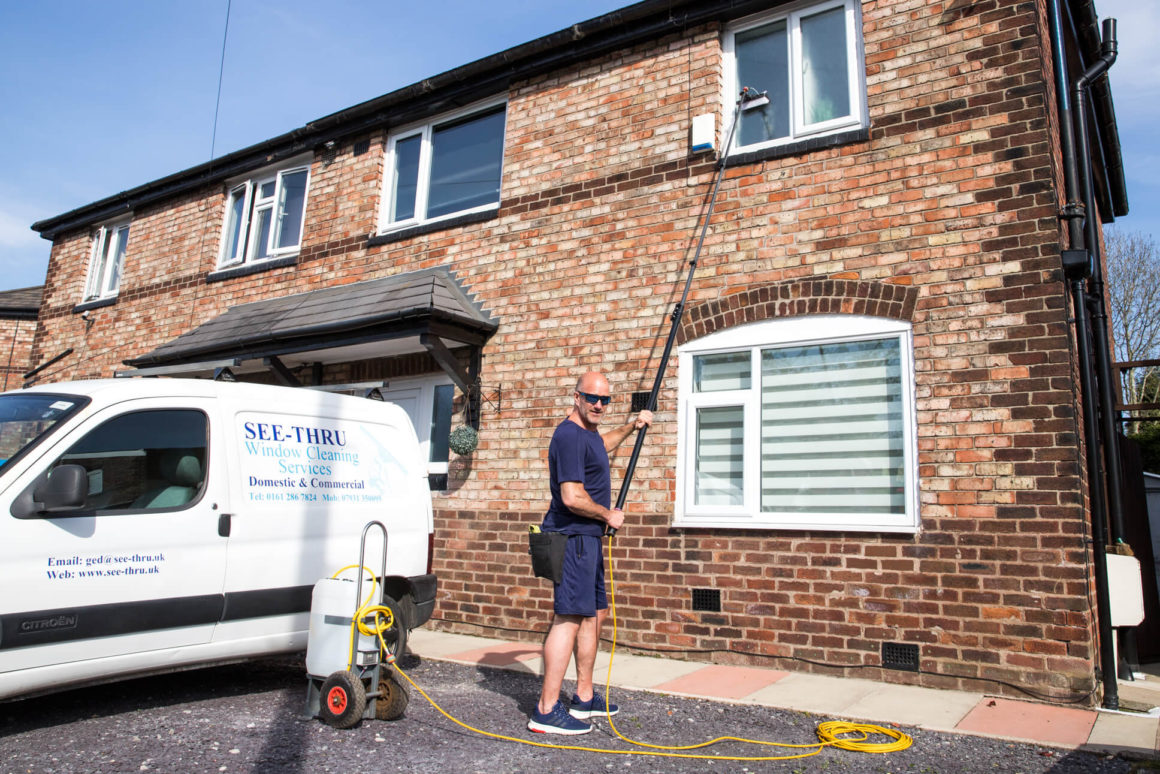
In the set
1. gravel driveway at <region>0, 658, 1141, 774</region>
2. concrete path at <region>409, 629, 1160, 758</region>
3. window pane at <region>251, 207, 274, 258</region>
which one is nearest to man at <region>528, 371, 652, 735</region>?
gravel driveway at <region>0, 658, 1141, 774</region>

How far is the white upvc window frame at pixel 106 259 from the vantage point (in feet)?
43.1

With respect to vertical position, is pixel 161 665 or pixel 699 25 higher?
pixel 699 25

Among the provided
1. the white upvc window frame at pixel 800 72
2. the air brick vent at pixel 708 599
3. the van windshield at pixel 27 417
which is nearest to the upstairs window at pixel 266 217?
the white upvc window frame at pixel 800 72

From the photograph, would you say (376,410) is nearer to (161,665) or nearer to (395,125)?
(161,665)

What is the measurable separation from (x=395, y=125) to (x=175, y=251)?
439cm

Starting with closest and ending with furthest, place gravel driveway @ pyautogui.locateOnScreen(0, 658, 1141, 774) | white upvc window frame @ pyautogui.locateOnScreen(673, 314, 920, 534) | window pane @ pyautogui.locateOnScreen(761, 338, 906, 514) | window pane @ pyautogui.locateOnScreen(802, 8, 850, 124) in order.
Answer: gravel driveway @ pyautogui.locateOnScreen(0, 658, 1141, 774)
white upvc window frame @ pyautogui.locateOnScreen(673, 314, 920, 534)
window pane @ pyautogui.locateOnScreen(761, 338, 906, 514)
window pane @ pyautogui.locateOnScreen(802, 8, 850, 124)

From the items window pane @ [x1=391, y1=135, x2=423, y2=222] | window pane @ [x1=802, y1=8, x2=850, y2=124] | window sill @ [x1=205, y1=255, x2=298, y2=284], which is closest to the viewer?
window pane @ [x1=802, y1=8, x2=850, y2=124]

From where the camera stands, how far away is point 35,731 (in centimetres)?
409

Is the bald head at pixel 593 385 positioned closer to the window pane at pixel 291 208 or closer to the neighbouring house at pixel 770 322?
the neighbouring house at pixel 770 322

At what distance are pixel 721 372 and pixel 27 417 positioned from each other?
192 inches

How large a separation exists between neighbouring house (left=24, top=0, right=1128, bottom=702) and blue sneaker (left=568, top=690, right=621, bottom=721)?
1.94m

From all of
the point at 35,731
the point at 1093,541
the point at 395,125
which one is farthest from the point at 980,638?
the point at 395,125

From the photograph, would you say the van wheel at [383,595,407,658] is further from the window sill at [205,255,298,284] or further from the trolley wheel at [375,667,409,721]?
the window sill at [205,255,298,284]

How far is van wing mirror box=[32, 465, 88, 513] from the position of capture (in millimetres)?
3951
